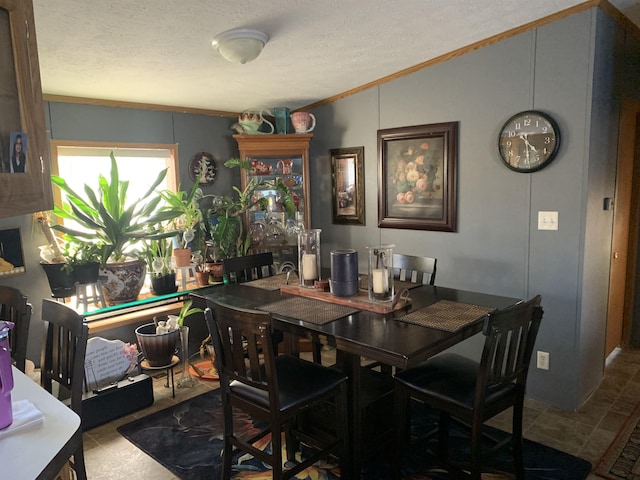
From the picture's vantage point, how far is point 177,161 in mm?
3830

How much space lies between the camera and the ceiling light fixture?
2.36 metres

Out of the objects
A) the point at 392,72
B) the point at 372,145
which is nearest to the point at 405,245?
the point at 372,145

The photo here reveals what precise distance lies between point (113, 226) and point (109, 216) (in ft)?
0.25

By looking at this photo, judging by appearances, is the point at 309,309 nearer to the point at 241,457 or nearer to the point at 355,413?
the point at 355,413

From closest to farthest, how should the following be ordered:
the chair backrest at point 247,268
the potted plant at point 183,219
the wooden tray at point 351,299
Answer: the wooden tray at point 351,299 < the chair backrest at point 247,268 < the potted plant at point 183,219

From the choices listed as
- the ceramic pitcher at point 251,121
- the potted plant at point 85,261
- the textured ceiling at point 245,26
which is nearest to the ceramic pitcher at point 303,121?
the ceramic pitcher at point 251,121

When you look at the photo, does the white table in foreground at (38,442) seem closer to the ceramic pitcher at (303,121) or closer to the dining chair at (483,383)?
the dining chair at (483,383)

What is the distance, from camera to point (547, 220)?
9.31ft

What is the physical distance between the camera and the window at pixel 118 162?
3.21m

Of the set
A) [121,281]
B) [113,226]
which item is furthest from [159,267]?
[113,226]

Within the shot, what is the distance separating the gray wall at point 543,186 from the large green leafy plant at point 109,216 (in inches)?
80.7

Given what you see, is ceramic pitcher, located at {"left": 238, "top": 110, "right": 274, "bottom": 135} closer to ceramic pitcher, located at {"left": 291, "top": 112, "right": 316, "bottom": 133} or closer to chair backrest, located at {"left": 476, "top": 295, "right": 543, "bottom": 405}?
ceramic pitcher, located at {"left": 291, "top": 112, "right": 316, "bottom": 133}

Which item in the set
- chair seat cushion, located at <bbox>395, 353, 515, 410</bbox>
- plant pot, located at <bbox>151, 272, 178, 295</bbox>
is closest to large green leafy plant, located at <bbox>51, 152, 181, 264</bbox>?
plant pot, located at <bbox>151, 272, 178, 295</bbox>

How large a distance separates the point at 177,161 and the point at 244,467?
8.25 feet
